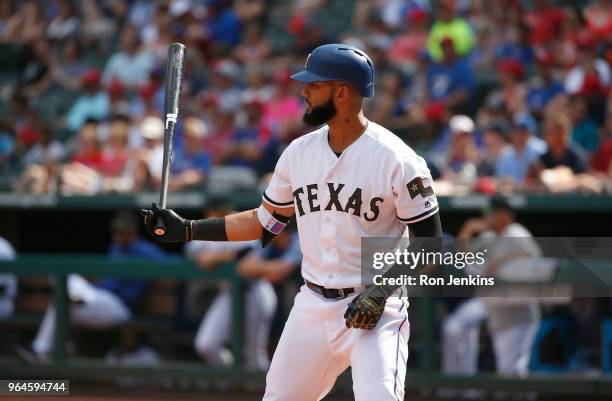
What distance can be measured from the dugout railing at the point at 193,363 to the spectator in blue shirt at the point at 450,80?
300cm

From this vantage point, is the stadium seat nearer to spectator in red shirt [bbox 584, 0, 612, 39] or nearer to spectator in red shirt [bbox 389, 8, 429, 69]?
spectator in red shirt [bbox 584, 0, 612, 39]

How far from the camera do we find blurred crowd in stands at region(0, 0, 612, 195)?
8547 mm

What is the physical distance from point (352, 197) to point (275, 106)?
19.9ft

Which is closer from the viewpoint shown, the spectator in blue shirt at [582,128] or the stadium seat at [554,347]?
the stadium seat at [554,347]

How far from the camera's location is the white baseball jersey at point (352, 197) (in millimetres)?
4160

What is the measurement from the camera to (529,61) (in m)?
10.0

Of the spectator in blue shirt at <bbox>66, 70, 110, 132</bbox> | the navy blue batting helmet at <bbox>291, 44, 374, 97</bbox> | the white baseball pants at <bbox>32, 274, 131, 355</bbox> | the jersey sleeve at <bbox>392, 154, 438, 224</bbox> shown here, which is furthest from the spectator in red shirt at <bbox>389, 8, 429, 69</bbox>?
the jersey sleeve at <bbox>392, 154, 438, 224</bbox>

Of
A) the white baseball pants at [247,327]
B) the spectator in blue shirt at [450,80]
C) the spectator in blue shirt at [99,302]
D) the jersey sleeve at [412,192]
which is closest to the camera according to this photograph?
the jersey sleeve at [412,192]

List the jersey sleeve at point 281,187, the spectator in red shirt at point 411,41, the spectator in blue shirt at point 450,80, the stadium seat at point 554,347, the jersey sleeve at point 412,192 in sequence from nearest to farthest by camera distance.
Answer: the jersey sleeve at point 412,192, the jersey sleeve at point 281,187, the stadium seat at point 554,347, the spectator in blue shirt at point 450,80, the spectator in red shirt at point 411,41

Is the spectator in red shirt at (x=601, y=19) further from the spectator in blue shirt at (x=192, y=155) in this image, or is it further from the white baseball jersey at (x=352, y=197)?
the white baseball jersey at (x=352, y=197)

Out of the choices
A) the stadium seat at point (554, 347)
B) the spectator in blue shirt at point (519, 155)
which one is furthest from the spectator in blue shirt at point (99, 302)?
the stadium seat at point (554, 347)

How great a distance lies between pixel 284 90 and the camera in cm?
1019

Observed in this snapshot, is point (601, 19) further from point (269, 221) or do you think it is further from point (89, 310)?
point (269, 221)

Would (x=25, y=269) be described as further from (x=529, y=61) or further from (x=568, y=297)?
(x=529, y=61)
